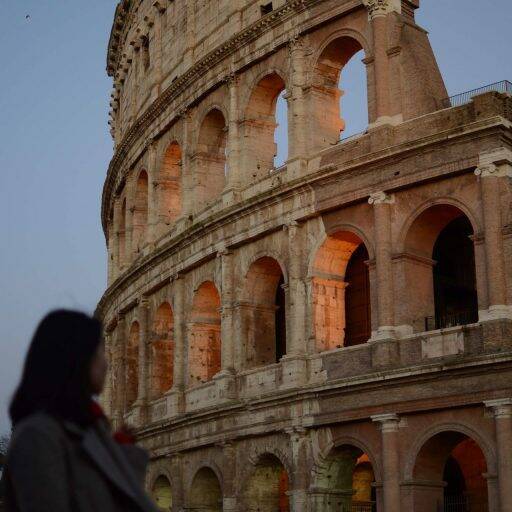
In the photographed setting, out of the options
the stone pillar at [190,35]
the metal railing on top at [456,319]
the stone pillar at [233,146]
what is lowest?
the metal railing on top at [456,319]

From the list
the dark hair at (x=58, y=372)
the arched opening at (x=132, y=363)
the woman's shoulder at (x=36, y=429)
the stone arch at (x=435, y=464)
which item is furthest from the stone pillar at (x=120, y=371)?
the woman's shoulder at (x=36, y=429)

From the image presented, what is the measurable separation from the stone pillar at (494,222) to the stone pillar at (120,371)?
14.5 metres

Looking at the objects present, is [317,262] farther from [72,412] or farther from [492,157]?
[72,412]

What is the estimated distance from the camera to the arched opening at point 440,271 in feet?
64.4

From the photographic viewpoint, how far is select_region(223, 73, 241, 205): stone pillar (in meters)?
24.1

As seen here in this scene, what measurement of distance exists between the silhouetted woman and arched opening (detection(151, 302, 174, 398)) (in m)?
24.5

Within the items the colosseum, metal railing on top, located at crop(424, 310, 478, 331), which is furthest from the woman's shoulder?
metal railing on top, located at crop(424, 310, 478, 331)

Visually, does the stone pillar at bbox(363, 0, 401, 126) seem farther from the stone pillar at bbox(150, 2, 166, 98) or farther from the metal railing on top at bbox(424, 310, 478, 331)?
the stone pillar at bbox(150, 2, 166, 98)

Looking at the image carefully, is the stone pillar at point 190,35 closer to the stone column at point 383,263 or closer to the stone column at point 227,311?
the stone column at point 227,311

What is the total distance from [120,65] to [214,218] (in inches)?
541

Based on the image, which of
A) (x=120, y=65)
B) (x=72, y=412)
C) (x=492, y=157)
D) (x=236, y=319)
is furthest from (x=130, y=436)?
(x=120, y=65)

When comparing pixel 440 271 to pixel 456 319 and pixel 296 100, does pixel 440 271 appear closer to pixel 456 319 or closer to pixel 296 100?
pixel 456 319

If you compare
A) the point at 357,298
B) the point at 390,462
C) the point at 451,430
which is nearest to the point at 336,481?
the point at 390,462

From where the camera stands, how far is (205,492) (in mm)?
24359
